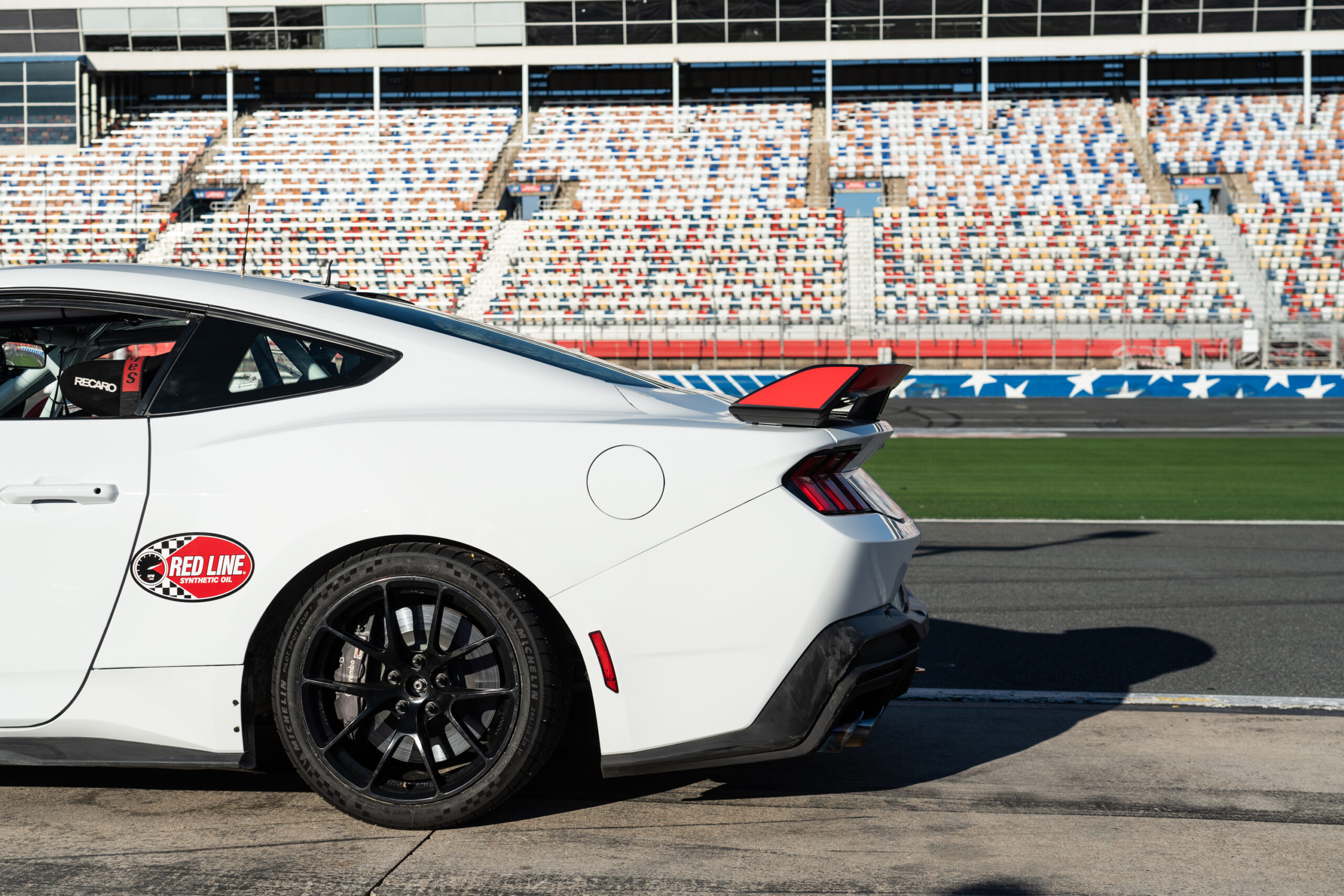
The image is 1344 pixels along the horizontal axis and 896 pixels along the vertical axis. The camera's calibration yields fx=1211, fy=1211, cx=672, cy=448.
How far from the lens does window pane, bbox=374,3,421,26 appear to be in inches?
1734

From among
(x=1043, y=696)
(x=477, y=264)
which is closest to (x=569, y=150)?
(x=477, y=264)

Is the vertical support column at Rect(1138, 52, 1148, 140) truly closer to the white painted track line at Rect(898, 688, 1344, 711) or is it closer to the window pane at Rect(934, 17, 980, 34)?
the window pane at Rect(934, 17, 980, 34)

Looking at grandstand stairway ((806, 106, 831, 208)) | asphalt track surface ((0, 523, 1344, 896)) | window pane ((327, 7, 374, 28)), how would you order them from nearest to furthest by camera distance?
asphalt track surface ((0, 523, 1344, 896))
grandstand stairway ((806, 106, 831, 208))
window pane ((327, 7, 374, 28))

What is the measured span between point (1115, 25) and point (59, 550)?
45.9 m

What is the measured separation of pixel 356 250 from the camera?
35812 mm

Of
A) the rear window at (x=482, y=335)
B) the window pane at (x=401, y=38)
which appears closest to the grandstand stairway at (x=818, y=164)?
the window pane at (x=401, y=38)

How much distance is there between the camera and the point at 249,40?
4478 cm

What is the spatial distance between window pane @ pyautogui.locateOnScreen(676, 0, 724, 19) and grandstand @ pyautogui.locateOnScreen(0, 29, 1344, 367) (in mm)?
241

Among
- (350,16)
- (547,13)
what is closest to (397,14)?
(350,16)

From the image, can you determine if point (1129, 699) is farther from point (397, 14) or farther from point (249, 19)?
point (249, 19)

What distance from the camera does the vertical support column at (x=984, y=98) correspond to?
41.1 m

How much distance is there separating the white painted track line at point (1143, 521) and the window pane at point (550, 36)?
124 feet

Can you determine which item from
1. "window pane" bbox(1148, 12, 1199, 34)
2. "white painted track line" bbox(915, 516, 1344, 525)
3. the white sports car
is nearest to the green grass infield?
"white painted track line" bbox(915, 516, 1344, 525)

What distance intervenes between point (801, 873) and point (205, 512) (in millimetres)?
1639
